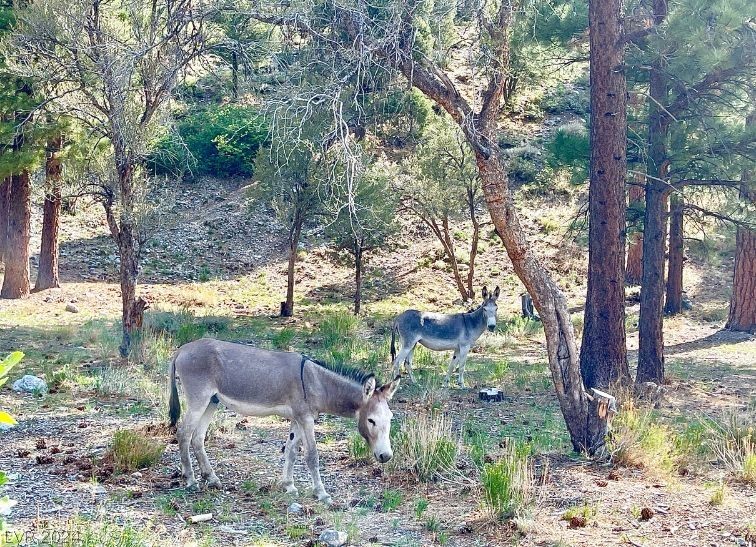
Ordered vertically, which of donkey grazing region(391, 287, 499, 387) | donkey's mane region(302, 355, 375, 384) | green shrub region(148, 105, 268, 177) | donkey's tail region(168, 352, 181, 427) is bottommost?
donkey's tail region(168, 352, 181, 427)

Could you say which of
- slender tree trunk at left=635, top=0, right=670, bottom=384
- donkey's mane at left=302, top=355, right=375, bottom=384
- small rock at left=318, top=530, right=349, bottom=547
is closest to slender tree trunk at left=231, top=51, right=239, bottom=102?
donkey's mane at left=302, top=355, right=375, bottom=384

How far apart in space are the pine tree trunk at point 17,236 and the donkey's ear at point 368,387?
17.0 meters

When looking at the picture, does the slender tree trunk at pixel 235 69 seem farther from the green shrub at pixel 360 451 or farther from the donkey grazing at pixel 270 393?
the green shrub at pixel 360 451

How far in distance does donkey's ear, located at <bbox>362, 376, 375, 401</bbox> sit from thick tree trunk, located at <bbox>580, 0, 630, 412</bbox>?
485 cm

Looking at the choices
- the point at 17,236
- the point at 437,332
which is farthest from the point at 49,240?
the point at 437,332

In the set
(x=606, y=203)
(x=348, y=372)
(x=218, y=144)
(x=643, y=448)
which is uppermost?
(x=218, y=144)

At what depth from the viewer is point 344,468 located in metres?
8.71

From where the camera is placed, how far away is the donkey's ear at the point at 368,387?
7707mm

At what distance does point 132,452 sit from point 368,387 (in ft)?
7.98

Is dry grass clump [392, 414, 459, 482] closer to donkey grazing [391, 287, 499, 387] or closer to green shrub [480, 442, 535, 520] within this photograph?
green shrub [480, 442, 535, 520]

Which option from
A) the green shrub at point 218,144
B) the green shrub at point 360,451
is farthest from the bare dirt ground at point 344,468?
the green shrub at point 218,144

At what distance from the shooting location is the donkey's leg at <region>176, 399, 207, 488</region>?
7.76m

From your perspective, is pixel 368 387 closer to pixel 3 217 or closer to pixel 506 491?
pixel 506 491

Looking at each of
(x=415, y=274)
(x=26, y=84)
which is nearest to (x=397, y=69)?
(x=26, y=84)
